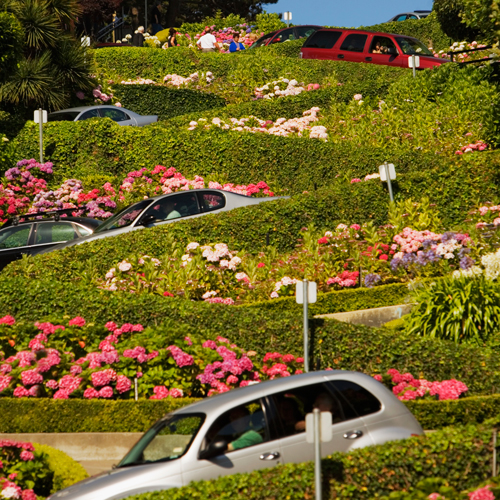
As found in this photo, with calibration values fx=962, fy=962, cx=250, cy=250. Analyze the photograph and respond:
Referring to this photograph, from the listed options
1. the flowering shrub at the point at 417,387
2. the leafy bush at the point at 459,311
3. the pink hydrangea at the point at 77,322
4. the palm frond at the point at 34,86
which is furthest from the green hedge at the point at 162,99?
the flowering shrub at the point at 417,387

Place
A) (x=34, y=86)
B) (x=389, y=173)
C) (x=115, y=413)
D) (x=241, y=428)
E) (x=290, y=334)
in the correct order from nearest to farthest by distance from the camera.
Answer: (x=241, y=428)
(x=115, y=413)
(x=290, y=334)
(x=389, y=173)
(x=34, y=86)

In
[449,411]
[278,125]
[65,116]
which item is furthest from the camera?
[65,116]

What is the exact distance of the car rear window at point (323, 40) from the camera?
34.3 m

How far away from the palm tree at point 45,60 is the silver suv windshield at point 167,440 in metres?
21.6

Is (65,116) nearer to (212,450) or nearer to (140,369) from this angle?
(140,369)

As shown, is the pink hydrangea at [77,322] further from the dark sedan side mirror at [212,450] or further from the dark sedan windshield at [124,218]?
the dark sedan windshield at [124,218]

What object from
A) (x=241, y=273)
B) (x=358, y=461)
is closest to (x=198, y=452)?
(x=358, y=461)

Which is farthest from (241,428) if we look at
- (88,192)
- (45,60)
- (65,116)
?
(45,60)

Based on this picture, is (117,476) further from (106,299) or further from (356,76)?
(356,76)

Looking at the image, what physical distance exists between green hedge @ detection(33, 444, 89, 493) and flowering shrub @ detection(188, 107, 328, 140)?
1640cm

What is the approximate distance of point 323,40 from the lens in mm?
34594

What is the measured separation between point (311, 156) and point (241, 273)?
302 inches

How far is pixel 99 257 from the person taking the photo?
16.0m

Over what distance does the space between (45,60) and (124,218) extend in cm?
1270
